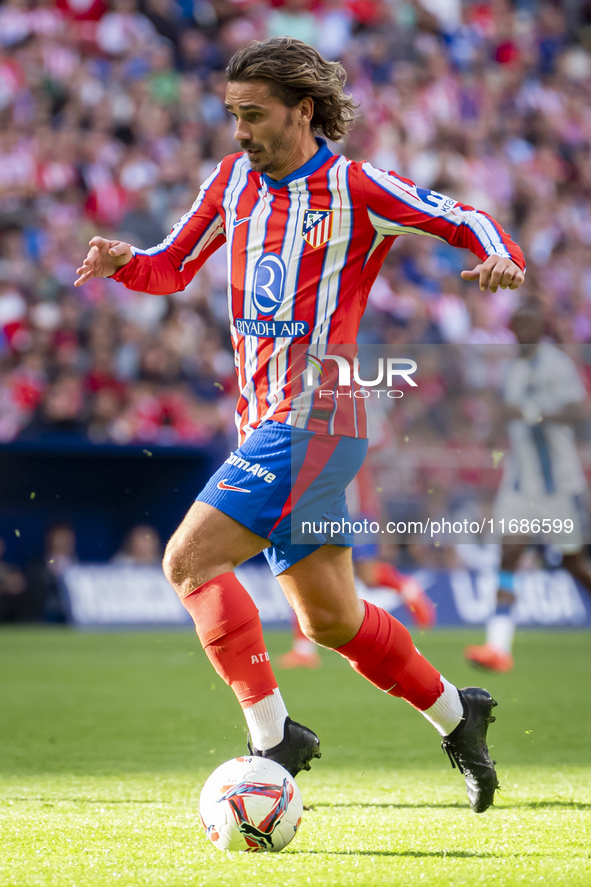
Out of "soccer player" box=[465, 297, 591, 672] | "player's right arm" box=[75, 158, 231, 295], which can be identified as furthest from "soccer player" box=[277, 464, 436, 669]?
"player's right arm" box=[75, 158, 231, 295]

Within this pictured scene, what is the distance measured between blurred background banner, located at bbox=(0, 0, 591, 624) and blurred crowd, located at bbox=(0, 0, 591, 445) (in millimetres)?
27

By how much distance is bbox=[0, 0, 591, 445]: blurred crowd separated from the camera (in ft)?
36.1

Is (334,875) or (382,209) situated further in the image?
(382,209)

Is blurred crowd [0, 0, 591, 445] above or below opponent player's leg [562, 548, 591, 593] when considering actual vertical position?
above

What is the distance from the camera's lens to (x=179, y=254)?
3562mm

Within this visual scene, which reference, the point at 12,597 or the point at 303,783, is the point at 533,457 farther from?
the point at 12,597

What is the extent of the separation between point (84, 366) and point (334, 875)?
8.69 metres

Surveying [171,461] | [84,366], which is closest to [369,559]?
[171,461]

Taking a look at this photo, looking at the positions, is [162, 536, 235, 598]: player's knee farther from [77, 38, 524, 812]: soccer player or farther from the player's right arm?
the player's right arm

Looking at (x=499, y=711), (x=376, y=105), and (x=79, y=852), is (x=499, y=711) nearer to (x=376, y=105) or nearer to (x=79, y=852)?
(x=79, y=852)

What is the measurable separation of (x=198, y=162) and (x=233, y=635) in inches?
427

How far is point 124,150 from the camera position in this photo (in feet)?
42.7

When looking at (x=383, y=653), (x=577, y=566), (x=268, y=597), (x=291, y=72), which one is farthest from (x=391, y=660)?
(x=268, y=597)

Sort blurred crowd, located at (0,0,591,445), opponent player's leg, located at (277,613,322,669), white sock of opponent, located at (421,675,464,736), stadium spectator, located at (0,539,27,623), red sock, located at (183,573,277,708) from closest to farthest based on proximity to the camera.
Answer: red sock, located at (183,573,277,708), white sock of opponent, located at (421,675,464,736), opponent player's leg, located at (277,613,322,669), stadium spectator, located at (0,539,27,623), blurred crowd, located at (0,0,591,445)
